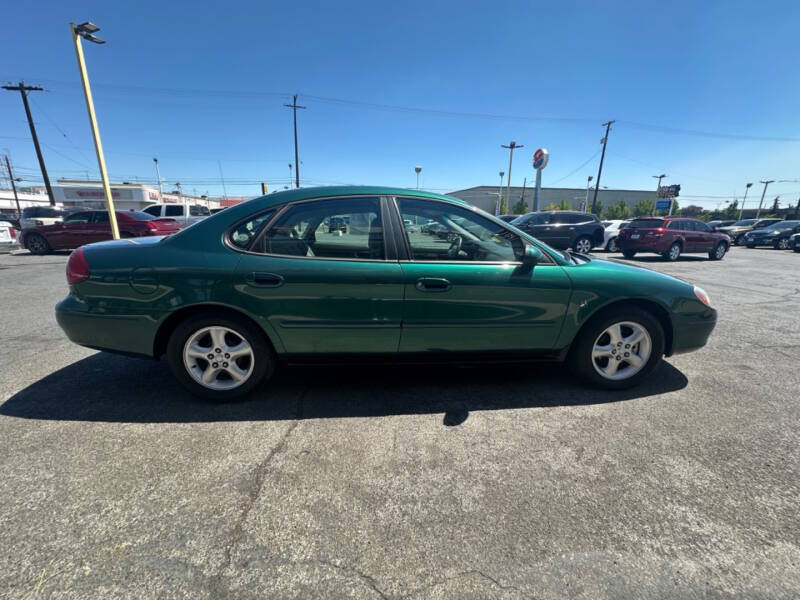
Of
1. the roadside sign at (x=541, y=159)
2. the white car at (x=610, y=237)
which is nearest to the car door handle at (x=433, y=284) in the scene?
the white car at (x=610, y=237)

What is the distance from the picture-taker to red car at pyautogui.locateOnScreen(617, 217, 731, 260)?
1211 centimetres

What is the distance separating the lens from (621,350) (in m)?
2.87

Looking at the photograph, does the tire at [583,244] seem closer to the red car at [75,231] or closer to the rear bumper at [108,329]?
the rear bumper at [108,329]

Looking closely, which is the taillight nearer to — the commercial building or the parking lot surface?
the parking lot surface

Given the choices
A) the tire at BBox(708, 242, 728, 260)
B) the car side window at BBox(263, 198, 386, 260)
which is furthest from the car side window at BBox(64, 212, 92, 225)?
the tire at BBox(708, 242, 728, 260)

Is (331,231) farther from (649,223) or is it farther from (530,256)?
(649,223)

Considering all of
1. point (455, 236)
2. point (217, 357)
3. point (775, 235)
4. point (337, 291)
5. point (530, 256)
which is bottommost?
point (775, 235)

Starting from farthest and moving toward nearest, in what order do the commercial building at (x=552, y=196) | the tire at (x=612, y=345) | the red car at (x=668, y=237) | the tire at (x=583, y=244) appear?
the commercial building at (x=552, y=196)
the tire at (x=583, y=244)
the red car at (x=668, y=237)
the tire at (x=612, y=345)

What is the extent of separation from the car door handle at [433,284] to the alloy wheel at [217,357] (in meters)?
1.33

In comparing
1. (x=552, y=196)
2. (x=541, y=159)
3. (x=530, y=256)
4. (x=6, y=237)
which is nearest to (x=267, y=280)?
(x=530, y=256)

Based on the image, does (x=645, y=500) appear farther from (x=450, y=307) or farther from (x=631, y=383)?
(x=450, y=307)

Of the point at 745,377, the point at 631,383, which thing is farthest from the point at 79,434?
the point at 745,377

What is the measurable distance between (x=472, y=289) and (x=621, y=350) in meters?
1.41

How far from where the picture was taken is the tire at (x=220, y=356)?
2504 mm
